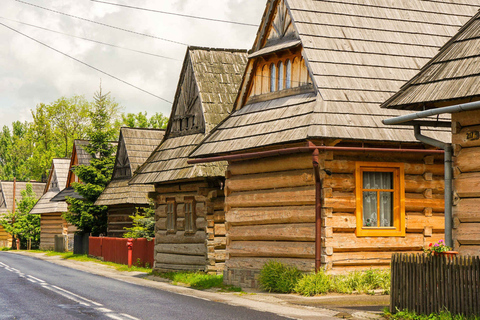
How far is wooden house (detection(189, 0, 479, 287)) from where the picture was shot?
56.2 ft

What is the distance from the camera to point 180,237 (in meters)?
25.7

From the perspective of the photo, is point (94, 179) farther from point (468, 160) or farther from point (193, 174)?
point (468, 160)

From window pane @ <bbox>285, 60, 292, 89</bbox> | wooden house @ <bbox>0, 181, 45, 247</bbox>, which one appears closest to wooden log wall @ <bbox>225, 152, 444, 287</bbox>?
window pane @ <bbox>285, 60, 292, 89</bbox>

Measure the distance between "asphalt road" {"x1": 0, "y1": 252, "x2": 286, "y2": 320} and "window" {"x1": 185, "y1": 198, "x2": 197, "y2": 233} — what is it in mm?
4452

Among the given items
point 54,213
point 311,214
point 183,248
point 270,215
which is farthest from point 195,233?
point 54,213

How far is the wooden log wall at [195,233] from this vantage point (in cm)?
2336

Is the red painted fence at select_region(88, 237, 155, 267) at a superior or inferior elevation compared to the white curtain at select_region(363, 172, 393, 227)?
inferior

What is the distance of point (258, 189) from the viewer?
19344mm

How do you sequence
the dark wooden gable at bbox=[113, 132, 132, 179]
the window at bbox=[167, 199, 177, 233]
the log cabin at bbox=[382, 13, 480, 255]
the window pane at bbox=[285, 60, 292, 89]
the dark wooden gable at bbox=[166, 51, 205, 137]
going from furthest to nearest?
the dark wooden gable at bbox=[113, 132, 132, 179], the window at bbox=[167, 199, 177, 233], the dark wooden gable at bbox=[166, 51, 205, 137], the window pane at bbox=[285, 60, 292, 89], the log cabin at bbox=[382, 13, 480, 255]

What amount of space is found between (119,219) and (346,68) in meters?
22.4

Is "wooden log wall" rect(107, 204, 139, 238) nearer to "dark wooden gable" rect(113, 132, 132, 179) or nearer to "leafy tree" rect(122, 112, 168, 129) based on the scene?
"dark wooden gable" rect(113, 132, 132, 179)

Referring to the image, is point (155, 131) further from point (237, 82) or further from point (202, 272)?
point (202, 272)

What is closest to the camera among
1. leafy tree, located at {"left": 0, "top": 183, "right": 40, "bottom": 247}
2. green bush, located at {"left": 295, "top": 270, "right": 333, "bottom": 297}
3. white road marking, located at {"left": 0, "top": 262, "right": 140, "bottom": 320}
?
white road marking, located at {"left": 0, "top": 262, "right": 140, "bottom": 320}

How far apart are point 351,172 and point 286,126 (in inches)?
79.7
